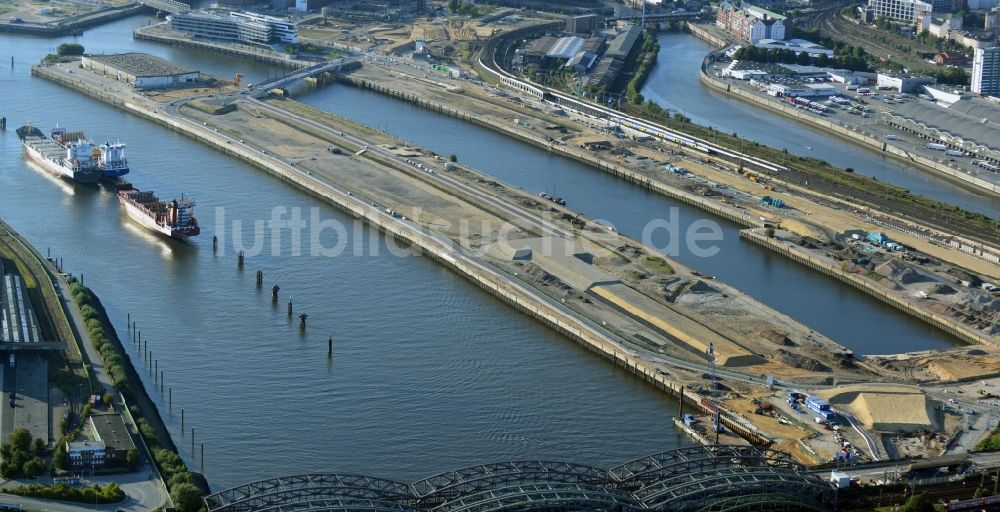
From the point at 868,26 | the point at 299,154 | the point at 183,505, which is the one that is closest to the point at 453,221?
the point at 299,154

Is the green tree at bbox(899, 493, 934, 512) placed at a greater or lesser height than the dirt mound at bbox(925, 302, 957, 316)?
greater

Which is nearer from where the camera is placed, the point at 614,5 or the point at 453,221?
the point at 453,221

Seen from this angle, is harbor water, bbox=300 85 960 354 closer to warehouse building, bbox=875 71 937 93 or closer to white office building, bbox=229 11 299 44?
white office building, bbox=229 11 299 44

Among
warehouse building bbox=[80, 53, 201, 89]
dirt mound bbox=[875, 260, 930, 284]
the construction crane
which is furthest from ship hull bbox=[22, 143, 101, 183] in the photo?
dirt mound bbox=[875, 260, 930, 284]

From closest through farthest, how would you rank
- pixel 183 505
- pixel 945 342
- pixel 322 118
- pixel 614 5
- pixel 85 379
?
1. pixel 183 505
2. pixel 85 379
3. pixel 945 342
4. pixel 322 118
5. pixel 614 5

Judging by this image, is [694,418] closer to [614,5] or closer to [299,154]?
[299,154]

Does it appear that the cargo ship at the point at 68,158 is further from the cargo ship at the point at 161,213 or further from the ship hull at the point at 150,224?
the cargo ship at the point at 161,213

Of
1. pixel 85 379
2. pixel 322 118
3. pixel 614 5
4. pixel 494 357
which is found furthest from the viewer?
pixel 614 5
